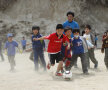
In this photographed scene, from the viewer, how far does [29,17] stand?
21469 millimetres

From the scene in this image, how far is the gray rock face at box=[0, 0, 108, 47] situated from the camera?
68.3 ft

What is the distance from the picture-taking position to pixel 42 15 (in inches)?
862

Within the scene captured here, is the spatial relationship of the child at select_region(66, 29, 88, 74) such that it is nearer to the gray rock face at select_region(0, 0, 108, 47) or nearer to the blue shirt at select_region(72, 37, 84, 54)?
the blue shirt at select_region(72, 37, 84, 54)

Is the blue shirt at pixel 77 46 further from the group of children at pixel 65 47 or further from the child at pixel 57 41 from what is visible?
the child at pixel 57 41

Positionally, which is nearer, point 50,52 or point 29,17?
point 50,52

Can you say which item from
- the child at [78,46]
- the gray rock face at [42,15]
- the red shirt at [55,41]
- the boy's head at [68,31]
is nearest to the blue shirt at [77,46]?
the child at [78,46]

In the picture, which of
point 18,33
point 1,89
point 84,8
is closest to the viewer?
point 1,89

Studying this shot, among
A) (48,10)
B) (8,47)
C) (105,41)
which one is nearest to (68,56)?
(105,41)

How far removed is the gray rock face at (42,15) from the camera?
20.8 metres

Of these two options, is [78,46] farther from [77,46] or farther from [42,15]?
[42,15]

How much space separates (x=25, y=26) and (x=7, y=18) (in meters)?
2.52

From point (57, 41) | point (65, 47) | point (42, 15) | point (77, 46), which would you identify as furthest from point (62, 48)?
point (42, 15)

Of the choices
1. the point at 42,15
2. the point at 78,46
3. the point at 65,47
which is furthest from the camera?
the point at 42,15

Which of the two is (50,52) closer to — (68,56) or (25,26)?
(68,56)
